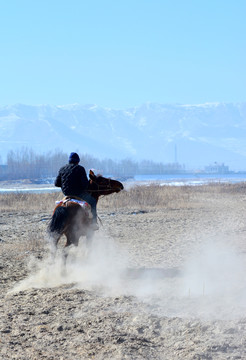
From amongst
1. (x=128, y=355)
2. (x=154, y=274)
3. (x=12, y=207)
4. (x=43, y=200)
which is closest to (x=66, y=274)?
(x=154, y=274)

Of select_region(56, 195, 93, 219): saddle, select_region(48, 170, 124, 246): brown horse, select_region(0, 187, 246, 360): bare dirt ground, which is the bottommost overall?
select_region(0, 187, 246, 360): bare dirt ground

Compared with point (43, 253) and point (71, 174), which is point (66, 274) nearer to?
point (71, 174)

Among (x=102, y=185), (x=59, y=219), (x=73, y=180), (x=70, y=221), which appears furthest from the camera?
(x=102, y=185)

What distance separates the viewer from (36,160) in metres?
150

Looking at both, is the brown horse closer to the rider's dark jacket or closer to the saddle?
the saddle

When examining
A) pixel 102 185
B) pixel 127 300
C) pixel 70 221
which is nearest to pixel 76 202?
pixel 70 221

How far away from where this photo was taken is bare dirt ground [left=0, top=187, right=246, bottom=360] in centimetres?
648

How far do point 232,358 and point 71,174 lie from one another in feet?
19.5

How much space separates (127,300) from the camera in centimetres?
851

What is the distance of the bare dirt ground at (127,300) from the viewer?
648 cm

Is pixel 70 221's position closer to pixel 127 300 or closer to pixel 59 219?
pixel 59 219

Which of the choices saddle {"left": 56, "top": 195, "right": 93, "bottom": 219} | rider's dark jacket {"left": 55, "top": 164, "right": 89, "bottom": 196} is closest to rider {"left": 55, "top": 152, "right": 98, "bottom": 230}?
rider's dark jacket {"left": 55, "top": 164, "right": 89, "bottom": 196}

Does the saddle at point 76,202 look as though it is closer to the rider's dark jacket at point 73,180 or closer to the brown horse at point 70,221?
the brown horse at point 70,221

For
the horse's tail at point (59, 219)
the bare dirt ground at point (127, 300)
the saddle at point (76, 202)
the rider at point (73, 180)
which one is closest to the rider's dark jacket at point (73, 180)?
the rider at point (73, 180)
